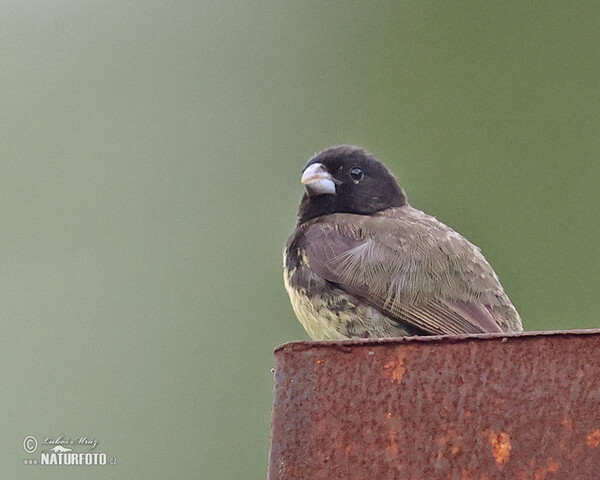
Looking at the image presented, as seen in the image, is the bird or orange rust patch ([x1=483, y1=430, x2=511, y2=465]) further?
the bird

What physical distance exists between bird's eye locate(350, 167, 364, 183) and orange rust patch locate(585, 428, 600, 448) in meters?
2.33

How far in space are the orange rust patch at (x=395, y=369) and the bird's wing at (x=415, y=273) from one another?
4.21 ft

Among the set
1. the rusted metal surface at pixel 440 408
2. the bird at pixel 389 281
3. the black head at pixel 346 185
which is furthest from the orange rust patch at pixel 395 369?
the black head at pixel 346 185

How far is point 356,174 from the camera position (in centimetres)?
379

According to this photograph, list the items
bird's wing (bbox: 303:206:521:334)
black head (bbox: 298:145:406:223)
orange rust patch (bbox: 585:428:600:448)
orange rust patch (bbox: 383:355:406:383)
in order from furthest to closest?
black head (bbox: 298:145:406:223)
bird's wing (bbox: 303:206:521:334)
orange rust patch (bbox: 383:355:406:383)
orange rust patch (bbox: 585:428:600:448)

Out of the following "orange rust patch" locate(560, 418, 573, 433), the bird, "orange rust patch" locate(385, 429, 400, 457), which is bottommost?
"orange rust patch" locate(385, 429, 400, 457)

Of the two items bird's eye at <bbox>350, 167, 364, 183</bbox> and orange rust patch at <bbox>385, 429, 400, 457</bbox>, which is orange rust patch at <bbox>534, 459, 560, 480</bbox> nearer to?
orange rust patch at <bbox>385, 429, 400, 457</bbox>

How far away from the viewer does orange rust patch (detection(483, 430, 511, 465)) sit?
5.01 feet

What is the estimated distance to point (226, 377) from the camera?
18.4 ft

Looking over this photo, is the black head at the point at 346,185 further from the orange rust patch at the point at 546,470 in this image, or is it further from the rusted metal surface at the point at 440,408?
the orange rust patch at the point at 546,470

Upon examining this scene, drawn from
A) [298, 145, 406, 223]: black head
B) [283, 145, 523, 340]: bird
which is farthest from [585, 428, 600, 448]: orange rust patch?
[298, 145, 406, 223]: black head

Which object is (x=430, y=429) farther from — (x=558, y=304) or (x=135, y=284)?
(x=135, y=284)

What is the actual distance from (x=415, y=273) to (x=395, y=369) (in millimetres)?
1449

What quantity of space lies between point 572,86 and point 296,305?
3128 mm
